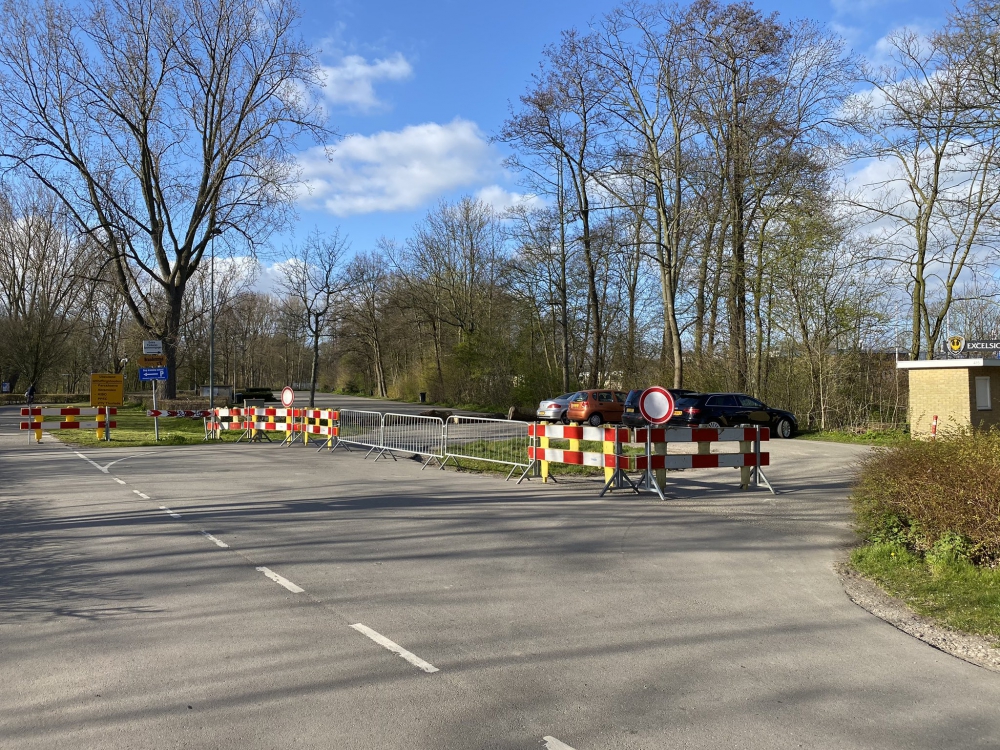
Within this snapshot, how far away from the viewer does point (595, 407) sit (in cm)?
3241

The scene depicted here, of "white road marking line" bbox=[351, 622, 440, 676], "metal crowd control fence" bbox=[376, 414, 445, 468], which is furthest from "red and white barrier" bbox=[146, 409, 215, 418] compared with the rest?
"white road marking line" bbox=[351, 622, 440, 676]

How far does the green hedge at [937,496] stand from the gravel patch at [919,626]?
956mm

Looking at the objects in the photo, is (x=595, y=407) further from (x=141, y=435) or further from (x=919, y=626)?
(x=919, y=626)

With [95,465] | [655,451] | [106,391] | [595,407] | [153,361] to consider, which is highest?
[153,361]

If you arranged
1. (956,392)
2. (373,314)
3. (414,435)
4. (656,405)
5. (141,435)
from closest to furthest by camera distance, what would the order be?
(656,405) < (414,435) < (956,392) < (141,435) < (373,314)

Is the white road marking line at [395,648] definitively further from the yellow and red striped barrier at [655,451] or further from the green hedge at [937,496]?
the yellow and red striped barrier at [655,451]

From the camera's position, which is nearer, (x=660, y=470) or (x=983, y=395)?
(x=660, y=470)

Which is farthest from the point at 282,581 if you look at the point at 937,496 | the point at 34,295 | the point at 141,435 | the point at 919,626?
the point at 34,295

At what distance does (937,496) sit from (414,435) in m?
12.6

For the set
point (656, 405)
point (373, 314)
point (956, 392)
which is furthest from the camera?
point (373, 314)

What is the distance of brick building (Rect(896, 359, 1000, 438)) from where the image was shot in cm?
2370

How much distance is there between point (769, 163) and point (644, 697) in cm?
2961

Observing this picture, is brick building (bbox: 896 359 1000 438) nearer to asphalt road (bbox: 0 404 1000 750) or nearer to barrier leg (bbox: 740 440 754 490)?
barrier leg (bbox: 740 440 754 490)

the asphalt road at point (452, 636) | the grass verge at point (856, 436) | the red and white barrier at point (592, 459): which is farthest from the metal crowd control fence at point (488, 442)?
the grass verge at point (856, 436)
